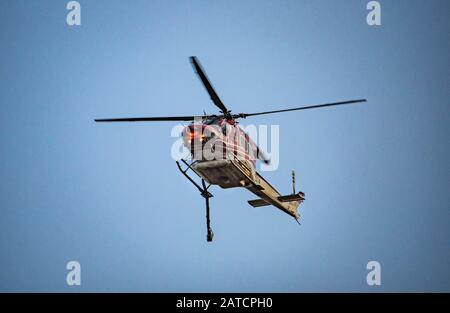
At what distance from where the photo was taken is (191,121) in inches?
845

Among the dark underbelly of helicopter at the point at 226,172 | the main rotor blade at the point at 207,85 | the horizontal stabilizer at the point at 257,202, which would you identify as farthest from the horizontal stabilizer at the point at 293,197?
the main rotor blade at the point at 207,85

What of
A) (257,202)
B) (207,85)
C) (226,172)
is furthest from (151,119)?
(257,202)

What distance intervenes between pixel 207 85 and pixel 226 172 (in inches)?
151

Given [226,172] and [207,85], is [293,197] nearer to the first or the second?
[226,172]

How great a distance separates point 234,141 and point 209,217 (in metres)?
3.46

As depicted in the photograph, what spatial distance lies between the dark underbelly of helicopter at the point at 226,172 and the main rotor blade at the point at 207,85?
8.04 feet

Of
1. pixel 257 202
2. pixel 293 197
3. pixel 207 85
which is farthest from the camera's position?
pixel 257 202

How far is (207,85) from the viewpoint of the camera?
20.1 m

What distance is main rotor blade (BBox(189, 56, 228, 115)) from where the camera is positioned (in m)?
19.0

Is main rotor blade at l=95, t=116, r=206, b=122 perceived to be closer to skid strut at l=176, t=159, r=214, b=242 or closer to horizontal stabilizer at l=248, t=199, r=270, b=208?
skid strut at l=176, t=159, r=214, b=242

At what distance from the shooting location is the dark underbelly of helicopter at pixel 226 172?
20906mm

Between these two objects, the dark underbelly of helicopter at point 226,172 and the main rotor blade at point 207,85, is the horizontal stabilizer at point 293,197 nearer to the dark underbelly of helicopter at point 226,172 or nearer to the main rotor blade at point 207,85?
the dark underbelly of helicopter at point 226,172
